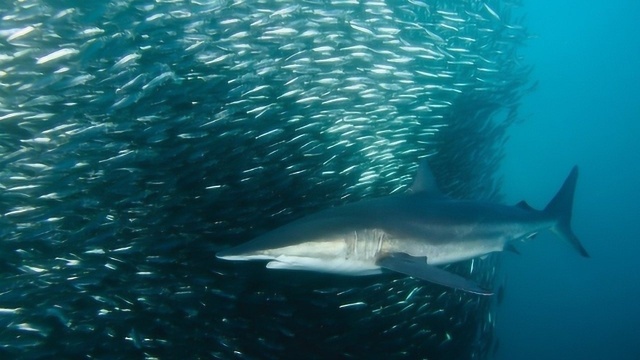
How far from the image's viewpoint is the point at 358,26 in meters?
6.59

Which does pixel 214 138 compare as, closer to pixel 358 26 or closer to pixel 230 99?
pixel 230 99

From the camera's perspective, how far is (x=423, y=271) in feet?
12.3

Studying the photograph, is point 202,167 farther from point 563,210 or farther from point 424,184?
point 563,210

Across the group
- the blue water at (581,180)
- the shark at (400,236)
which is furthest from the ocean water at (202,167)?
the blue water at (581,180)

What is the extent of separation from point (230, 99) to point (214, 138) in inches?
22.6

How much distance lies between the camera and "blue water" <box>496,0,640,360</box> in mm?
32156

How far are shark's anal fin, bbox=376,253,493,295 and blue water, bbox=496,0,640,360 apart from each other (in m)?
10.0

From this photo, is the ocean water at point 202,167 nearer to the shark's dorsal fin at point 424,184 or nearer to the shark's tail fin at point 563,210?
the shark's dorsal fin at point 424,184

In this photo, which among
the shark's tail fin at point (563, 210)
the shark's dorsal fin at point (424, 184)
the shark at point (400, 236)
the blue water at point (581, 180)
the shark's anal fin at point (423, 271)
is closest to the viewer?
the shark's anal fin at point (423, 271)

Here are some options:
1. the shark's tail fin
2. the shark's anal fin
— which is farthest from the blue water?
the shark's anal fin

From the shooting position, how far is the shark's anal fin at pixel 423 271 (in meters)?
3.38

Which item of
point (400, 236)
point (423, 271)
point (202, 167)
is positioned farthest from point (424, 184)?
point (202, 167)

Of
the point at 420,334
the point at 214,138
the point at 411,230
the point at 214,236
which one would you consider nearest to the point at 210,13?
the point at 214,138

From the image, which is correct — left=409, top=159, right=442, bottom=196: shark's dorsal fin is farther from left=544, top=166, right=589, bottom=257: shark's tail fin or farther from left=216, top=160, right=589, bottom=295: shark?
left=544, top=166, right=589, bottom=257: shark's tail fin
